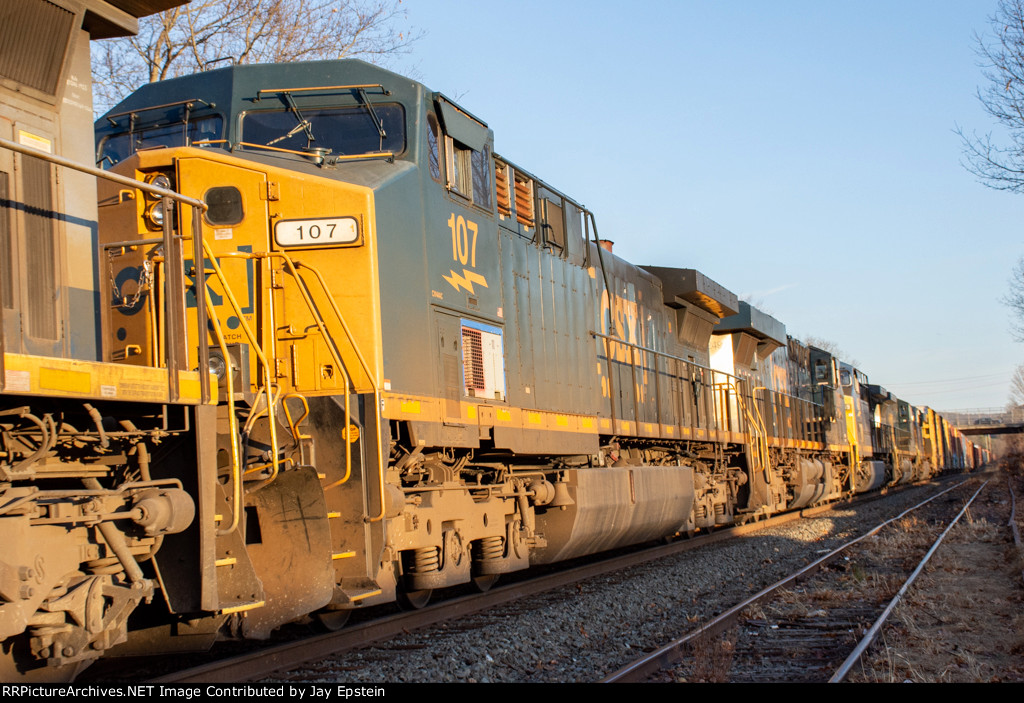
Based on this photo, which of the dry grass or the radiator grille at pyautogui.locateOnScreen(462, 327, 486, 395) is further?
the radiator grille at pyautogui.locateOnScreen(462, 327, 486, 395)

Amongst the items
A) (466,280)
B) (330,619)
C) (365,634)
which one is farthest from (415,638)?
(466,280)

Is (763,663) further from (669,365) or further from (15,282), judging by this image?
Result: (669,365)

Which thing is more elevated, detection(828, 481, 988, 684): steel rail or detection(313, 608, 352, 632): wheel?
detection(313, 608, 352, 632): wheel

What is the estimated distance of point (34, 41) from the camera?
13.6 ft

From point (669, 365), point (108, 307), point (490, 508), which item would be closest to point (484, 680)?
point (490, 508)

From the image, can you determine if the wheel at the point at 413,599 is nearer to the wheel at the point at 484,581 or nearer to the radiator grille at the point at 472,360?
the wheel at the point at 484,581

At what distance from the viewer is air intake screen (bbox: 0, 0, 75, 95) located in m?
4.03

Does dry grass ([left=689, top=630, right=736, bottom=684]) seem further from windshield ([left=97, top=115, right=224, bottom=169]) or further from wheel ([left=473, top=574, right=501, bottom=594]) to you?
windshield ([left=97, top=115, right=224, bottom=169])

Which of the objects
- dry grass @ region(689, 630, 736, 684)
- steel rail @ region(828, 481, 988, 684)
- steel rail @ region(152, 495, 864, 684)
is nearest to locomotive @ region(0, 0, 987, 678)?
steel rail @ region(152, 495, 864, 684)

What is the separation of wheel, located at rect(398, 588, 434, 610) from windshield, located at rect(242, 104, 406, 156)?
11.2 ft

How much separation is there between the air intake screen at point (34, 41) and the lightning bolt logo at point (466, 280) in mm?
3130

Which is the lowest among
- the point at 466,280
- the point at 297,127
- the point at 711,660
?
the point at 711,660

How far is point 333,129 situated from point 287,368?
1794 mm

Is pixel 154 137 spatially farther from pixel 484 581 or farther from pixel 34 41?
pixel 484 581
